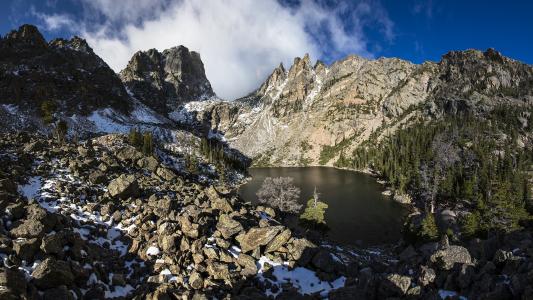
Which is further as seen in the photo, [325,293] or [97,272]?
[325,293]

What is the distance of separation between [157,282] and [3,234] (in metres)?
12.0

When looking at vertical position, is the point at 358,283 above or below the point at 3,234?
below

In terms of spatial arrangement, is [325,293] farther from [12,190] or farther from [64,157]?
[64,157]

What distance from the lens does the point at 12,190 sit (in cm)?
3198

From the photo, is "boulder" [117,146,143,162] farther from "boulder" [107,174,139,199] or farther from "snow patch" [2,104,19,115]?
"snow patch" [2,104,19,115]

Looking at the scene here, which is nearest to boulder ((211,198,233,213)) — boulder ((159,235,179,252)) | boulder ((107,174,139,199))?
boulder ((159,235,179,252))

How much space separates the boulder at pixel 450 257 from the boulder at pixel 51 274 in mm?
28448

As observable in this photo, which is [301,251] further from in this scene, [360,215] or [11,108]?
[11,108]

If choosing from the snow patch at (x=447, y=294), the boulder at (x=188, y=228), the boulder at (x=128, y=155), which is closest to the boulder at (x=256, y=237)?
the boulder at (x=188, y=228)

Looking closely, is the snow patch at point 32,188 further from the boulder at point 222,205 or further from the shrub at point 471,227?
the shrub at point 471,227

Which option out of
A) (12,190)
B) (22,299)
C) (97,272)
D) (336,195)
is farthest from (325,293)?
(336,195)

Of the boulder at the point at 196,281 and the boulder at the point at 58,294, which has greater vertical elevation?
the boulder at the point at 58,294

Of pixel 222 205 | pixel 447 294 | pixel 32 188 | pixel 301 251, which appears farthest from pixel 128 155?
pixel 447 294

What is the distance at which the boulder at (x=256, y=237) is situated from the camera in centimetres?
3024
